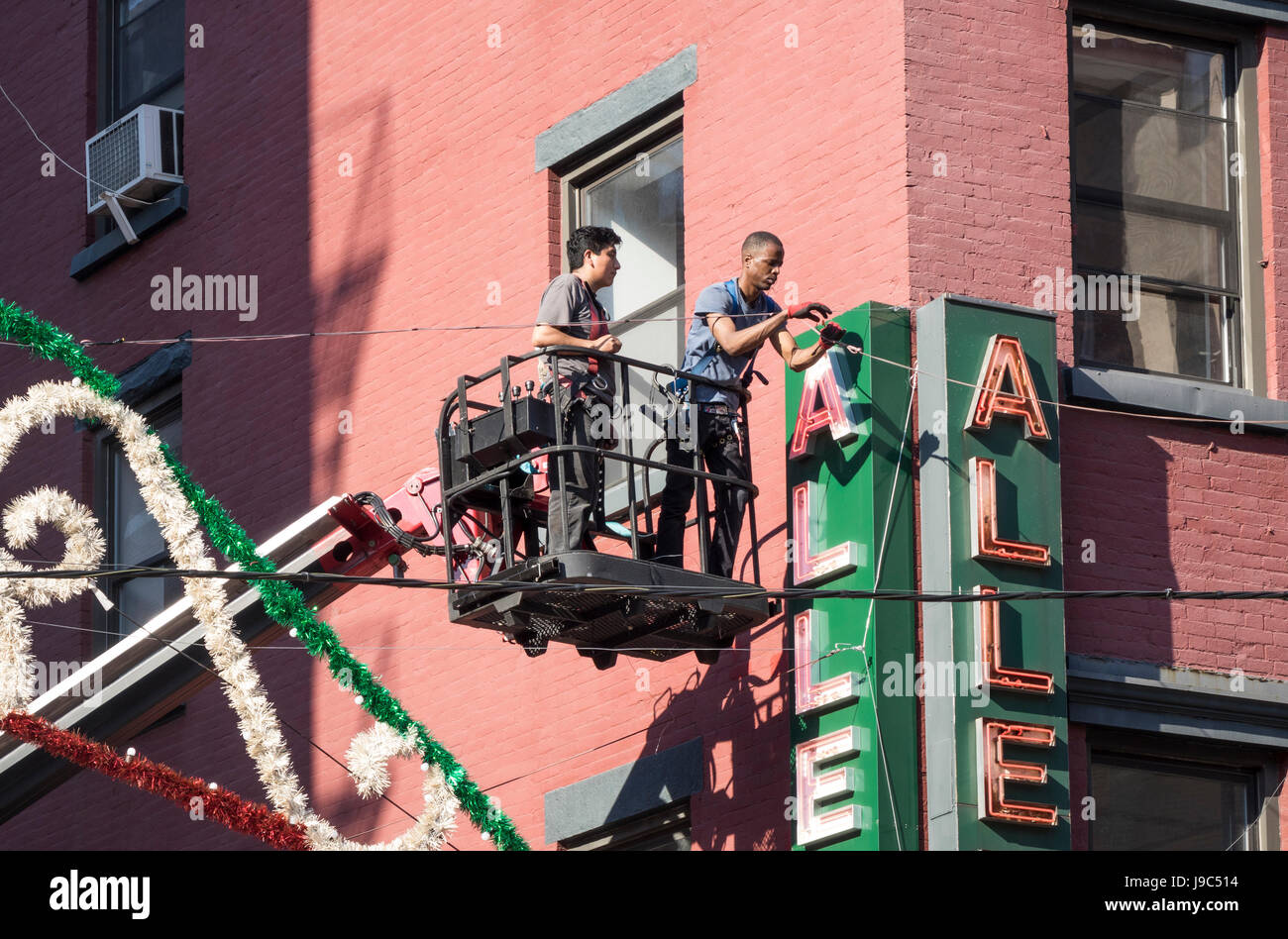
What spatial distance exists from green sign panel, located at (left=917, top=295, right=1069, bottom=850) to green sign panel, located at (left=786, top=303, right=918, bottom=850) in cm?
13

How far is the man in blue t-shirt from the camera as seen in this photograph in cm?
1327

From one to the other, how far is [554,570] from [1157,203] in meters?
4.93

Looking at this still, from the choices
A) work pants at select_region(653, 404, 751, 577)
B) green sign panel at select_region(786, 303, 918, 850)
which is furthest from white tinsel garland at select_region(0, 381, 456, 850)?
green sign panel at select_region(786, 303, 918, 850)

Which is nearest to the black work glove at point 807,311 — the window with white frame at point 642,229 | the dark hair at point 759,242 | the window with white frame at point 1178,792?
the dark hair at point 759,242

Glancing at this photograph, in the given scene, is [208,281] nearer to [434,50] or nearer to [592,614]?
[434,50]

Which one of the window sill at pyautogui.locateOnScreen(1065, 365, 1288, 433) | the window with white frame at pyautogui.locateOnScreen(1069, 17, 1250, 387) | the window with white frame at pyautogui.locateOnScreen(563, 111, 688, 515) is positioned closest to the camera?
the window sill at pyautogui.locateOnScreen(1065, 365, 1288, 433)

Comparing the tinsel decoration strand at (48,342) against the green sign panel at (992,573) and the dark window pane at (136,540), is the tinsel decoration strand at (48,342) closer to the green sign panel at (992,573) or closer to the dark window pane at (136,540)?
the dark window pane at (136,540)

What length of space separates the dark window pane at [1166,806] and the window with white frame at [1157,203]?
242 cm

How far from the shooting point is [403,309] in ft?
57.4

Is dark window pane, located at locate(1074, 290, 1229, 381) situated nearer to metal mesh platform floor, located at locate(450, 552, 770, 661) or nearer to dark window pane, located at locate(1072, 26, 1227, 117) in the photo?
dark window pane, located at locate(1072, 26, 1227, 117)

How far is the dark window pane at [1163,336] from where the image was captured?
14609 millimetres

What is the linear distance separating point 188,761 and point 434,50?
18.0 feet

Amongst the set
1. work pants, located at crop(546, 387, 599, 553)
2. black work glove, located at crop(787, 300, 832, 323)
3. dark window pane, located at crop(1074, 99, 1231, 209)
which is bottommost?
work pants, located at crop(546, 387, 599, 553)

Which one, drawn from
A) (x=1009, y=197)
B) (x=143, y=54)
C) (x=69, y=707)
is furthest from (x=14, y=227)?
(x=1009, y=197)
